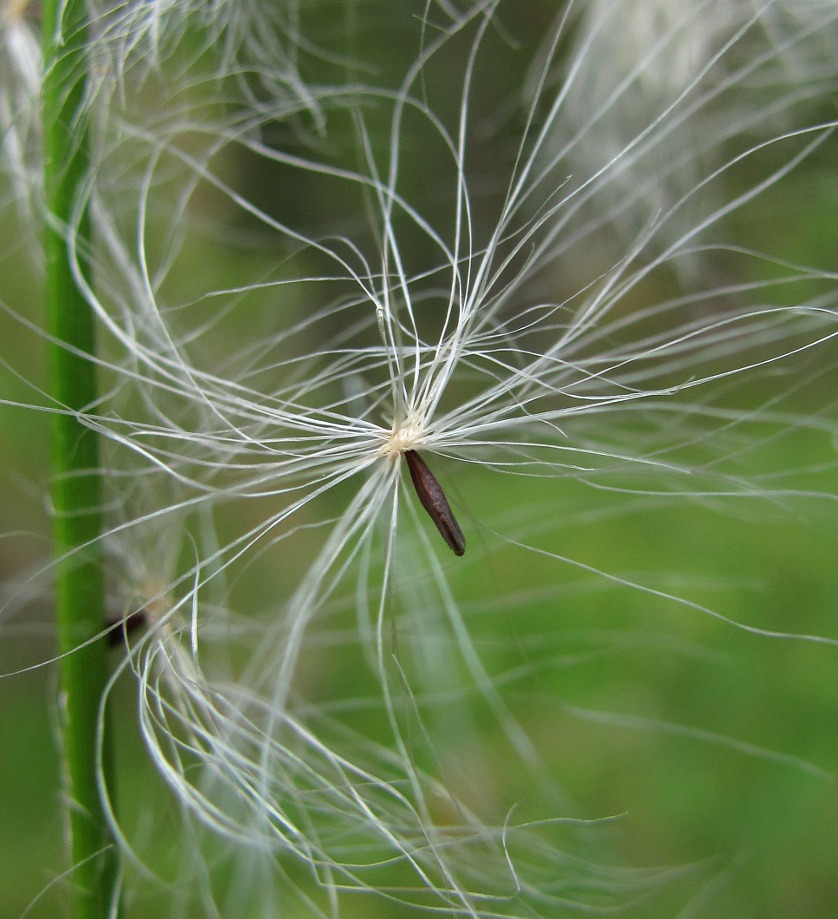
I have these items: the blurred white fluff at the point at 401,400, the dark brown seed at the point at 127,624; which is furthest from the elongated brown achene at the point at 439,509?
the dark brown seed at the point at 127,624

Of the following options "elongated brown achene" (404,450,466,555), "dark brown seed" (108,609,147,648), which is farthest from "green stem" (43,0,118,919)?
"elongated brown achene" (404,450,466,555)

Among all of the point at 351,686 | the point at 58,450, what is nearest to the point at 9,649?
the point at 351,686

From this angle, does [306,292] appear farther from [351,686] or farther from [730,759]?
[730,759]

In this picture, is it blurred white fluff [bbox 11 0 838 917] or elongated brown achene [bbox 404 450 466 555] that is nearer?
elongated brown achene [bbox 404 450 466 555]

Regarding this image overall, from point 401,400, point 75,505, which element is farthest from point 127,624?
point 401,400

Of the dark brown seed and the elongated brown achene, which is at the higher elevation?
the elongated brown achene

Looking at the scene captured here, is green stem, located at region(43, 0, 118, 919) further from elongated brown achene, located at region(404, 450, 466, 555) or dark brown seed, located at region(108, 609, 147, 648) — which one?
elongated brown achene, located at region(404, 450, 466, 555)

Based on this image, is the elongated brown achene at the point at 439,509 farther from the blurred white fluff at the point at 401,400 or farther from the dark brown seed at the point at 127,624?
the dark brown seed at the point at 127,624

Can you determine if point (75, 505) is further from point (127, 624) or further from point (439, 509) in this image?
point (439, 509)

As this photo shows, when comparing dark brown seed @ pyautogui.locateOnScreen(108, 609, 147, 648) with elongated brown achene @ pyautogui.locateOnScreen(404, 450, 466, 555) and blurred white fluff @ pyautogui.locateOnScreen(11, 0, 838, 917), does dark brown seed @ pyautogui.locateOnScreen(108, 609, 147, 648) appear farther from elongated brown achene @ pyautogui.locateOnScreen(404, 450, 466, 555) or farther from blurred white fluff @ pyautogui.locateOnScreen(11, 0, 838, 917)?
elongated brown achene @ pyautogui.locateOnScreen(404, 450, 466, 555)
